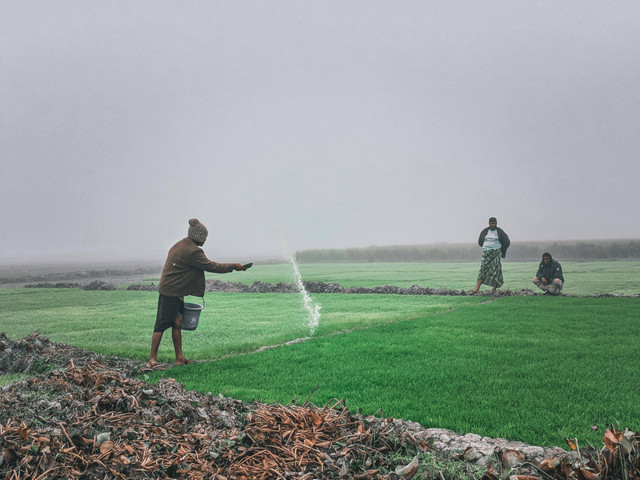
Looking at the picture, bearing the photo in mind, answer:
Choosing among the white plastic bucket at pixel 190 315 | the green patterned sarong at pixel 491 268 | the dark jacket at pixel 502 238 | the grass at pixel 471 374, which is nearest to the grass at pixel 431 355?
the grass at pixel 471 374

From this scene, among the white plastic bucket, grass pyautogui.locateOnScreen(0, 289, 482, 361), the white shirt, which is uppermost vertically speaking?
the white shirt

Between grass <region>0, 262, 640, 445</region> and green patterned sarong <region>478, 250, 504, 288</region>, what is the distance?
1716mm

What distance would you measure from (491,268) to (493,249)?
2.48ft

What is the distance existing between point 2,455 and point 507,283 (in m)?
22.1

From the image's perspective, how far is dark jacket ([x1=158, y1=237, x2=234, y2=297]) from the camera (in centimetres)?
781

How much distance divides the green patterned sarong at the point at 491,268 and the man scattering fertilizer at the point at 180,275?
12728 mm

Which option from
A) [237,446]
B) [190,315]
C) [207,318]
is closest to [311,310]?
[207,318]

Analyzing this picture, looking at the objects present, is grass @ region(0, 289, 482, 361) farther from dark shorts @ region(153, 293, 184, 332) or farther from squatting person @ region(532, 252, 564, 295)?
squatting person @ region(532, 252, 564, 295)

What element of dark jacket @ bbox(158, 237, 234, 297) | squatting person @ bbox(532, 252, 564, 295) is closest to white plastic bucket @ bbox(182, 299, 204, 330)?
dark jacket @ bbox(158, 237, 234, 297)

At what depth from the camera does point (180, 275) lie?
7922 mm

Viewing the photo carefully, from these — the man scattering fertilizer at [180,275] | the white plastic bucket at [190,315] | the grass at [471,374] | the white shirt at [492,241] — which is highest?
the white shirt at [492,241]

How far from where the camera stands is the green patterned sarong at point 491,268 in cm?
1802

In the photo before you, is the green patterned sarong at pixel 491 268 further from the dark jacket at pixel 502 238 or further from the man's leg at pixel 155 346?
the man's leg at pixel 155 346

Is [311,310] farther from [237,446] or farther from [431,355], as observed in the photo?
[237,446]
